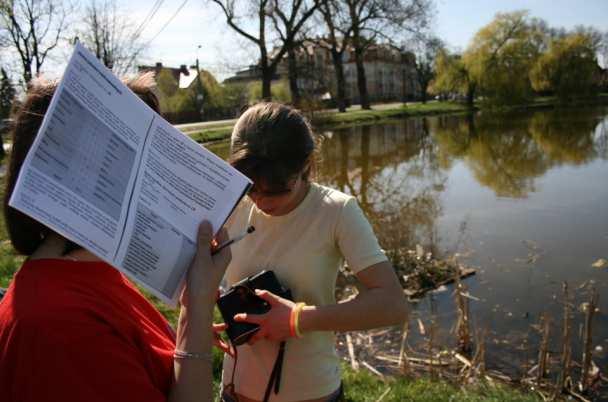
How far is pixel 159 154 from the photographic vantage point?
118 cm

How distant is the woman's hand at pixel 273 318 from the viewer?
161cm

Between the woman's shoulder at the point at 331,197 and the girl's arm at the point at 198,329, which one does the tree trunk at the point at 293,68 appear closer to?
the woman's shoulder at the point at 331,197

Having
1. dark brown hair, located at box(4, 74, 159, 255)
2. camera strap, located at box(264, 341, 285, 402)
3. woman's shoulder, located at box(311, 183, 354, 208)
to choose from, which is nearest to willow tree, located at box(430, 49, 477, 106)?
woman's shoulder, located at box(311, 183, 354, 208)

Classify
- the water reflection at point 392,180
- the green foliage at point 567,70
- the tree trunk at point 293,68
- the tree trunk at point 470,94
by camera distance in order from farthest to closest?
the tree trunk at point 470,94
the green foliage at point 567,70
the tree trunk at point 293,68
the water reflection at point 392,180

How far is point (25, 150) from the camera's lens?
3.72 feet

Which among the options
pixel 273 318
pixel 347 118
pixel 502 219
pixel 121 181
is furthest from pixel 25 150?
pixel 347 118

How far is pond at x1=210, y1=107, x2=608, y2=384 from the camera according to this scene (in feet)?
19.1

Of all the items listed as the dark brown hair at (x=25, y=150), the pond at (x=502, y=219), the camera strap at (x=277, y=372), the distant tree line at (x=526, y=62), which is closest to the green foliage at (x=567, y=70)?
the distant tree line at (x=526, y=62)

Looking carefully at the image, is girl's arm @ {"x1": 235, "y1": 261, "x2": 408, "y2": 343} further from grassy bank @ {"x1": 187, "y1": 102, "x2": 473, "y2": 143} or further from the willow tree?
the willow tree

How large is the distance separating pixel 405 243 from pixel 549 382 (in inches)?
147

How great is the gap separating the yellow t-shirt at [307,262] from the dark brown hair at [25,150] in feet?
2.55

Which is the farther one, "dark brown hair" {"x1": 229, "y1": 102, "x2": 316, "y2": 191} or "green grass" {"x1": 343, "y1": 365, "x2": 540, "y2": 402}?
"green grass" {"x1": 343, "y1": 365, "x2": 540, "y2": 402}

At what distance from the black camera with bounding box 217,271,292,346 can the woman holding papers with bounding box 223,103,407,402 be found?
0.03 metres

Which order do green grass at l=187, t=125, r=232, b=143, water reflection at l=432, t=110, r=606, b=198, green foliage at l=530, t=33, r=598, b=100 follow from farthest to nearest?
green foliage at l=530, t=33, r=598, b=100, green grass at l=187, t=125, r=232, b=143, water reflection at l=432, t=110, r=606, b=198
